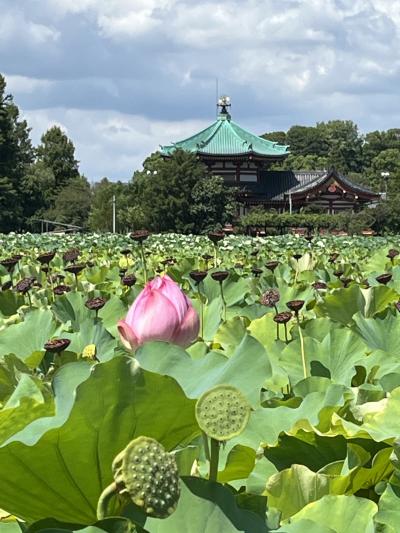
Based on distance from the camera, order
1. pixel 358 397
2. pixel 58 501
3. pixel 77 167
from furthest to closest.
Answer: pixel 77 167, pixel 358 397, pixel 58 501

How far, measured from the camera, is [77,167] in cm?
4138

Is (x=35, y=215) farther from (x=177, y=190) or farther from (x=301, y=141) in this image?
(x=301, y=141)

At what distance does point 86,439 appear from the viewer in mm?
400

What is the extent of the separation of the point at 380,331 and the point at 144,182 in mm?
25978

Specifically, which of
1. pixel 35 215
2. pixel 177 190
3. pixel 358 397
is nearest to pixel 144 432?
pixel 358 397

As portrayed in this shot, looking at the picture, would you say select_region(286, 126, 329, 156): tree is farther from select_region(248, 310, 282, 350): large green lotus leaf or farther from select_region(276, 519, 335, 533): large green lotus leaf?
select_region(276, 519, 335, 533): large green lotus leaf

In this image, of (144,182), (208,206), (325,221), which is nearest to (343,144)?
(144,182)

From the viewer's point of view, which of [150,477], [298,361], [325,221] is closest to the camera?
[150,477]

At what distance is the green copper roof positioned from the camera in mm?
27938

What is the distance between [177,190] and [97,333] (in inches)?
853

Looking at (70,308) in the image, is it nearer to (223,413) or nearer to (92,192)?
(223,413)

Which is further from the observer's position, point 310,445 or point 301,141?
point 301,141

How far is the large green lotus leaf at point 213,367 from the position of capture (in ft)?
1.90

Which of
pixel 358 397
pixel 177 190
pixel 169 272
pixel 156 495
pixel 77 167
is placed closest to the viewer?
pixel 156 495
